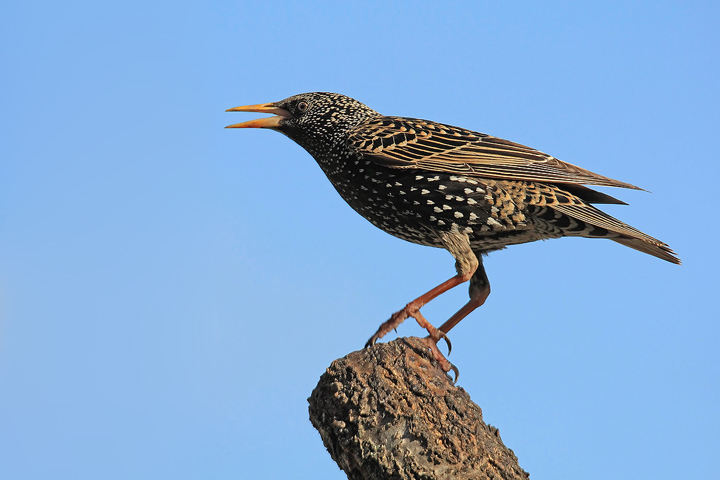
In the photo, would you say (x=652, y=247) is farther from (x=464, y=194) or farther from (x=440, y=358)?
(x=440, y=358)

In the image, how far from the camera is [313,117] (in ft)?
23.7

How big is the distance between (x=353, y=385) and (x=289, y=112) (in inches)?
146

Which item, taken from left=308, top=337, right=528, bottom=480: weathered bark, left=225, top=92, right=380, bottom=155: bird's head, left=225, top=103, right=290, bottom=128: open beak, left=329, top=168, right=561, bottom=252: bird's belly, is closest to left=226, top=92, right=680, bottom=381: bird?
left=329, top=168, right=561, bottom=252: bird's belly

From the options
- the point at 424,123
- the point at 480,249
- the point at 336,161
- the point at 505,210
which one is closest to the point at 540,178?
the point at 505,210

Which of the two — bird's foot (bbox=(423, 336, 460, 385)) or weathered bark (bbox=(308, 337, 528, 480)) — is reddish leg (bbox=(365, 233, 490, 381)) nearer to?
bird's foot (bbox=(423, 336, 460, 385))

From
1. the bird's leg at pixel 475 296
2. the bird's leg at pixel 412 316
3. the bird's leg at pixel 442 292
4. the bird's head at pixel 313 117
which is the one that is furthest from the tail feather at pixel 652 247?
the bird's head at pixel 313 117

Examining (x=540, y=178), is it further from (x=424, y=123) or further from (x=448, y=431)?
(x=448, y=431)

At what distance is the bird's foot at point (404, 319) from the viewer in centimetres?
579

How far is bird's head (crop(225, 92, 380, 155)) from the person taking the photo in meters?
7.07

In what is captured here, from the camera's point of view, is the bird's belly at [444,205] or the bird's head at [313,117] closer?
the bird's belly at [444,205]

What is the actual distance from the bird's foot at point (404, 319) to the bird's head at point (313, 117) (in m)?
1.96

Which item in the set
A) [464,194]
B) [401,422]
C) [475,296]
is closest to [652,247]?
[475,296]

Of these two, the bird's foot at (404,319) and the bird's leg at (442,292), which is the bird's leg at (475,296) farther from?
the bird's foot at (404,319)

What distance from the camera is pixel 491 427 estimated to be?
4.93 meters
